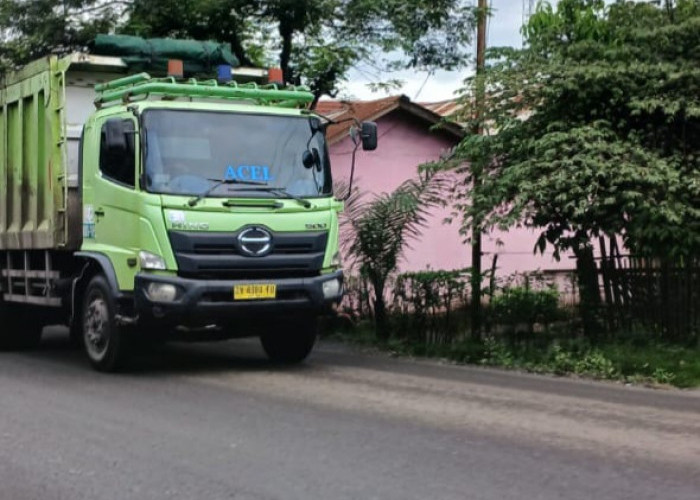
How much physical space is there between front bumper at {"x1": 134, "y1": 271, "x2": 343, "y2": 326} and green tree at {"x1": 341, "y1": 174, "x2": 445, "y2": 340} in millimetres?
3413

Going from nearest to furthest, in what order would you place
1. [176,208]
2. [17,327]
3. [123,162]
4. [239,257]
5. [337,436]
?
1. [337,436]
2. [176,208]
3. [239,257]
4. [123,162]
5. [17,327]

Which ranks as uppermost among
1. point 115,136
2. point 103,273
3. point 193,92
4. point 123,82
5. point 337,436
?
point 123,82

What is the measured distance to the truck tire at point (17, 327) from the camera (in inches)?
496

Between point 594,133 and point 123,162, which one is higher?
point 594,133

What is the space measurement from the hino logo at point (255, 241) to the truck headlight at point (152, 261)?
77 centimetres

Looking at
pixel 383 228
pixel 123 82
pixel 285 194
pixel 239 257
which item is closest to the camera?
pixel 239 257

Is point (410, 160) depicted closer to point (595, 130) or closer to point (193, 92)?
point (595, 130)

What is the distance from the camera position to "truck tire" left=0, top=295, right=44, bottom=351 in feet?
41.3

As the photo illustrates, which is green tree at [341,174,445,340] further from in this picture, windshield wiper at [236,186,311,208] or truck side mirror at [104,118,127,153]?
truck side mirror at [104,118,127,153]

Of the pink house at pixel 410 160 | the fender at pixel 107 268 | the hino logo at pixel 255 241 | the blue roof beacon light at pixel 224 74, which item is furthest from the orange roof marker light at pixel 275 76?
the pink house at pixel 410 160

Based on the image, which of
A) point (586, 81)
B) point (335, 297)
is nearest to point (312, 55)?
point (586, 81)

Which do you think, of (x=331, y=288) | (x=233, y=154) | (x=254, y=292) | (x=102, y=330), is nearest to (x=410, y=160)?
(x=331, y=288)

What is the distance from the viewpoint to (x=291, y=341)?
1128 centimetres

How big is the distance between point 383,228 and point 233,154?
3.71m
